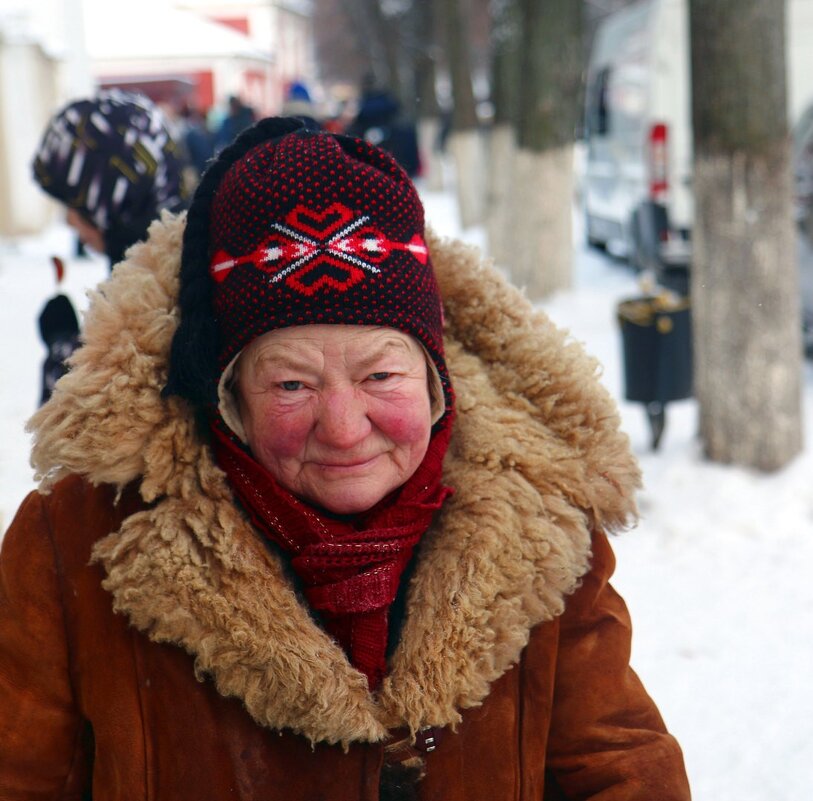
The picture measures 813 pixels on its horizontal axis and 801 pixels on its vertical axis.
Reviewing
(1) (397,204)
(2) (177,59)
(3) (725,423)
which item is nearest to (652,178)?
(3) (725,423)

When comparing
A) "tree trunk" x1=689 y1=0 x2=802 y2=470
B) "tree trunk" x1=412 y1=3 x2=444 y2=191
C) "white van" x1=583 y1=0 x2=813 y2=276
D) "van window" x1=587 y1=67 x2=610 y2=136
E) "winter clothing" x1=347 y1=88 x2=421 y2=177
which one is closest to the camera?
"tree trunk" x1=689 y1=0 x2=802 y2=470

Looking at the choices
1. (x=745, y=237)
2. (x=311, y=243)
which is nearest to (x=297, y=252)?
(x=311, y=243)

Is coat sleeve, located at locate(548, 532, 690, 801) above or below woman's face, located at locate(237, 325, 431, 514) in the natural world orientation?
below

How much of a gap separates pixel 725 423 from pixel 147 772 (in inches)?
146

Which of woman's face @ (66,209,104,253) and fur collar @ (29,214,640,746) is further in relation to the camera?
woman's face @ (66,209,104,253)

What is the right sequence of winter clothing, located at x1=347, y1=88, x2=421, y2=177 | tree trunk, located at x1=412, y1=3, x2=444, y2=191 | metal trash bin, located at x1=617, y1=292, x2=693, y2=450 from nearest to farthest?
metal trash bin, located at x1=617, y1=292, x2=693, y2=450, winter clothing, located at x1=347, y1=88, x2=421, y2=177, tree trunk, located at x1=412, y1=3, x2=444, y2=191

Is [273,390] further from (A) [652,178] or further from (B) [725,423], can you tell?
(A) [652,178]

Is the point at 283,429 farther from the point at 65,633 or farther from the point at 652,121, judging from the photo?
the point at 652,121

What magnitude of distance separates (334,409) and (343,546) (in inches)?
7.6

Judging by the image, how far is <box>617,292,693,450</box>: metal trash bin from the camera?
5188 millimetres

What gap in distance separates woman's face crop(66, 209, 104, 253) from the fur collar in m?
1.37

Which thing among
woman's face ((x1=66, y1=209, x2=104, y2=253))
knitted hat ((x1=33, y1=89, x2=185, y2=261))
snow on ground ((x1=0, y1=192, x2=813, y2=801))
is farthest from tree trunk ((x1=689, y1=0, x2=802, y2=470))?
woman's face ((x1=66, y1=209, x2=104, y2=253))

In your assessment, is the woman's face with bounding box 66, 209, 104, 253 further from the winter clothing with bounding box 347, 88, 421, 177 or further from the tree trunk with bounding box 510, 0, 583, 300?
the winter clothing with bounding box 347, 88, 421, 177

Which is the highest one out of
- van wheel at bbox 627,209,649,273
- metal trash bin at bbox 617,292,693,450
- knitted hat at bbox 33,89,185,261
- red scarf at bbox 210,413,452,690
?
knitted hat at bbox 33,89,185,261
